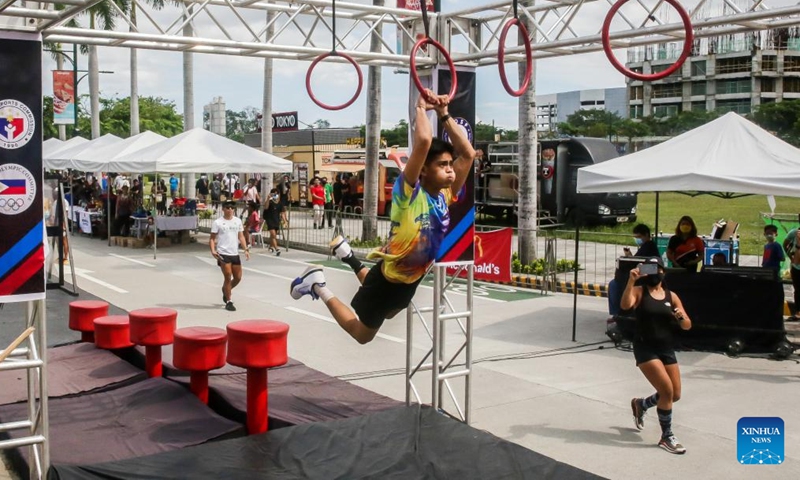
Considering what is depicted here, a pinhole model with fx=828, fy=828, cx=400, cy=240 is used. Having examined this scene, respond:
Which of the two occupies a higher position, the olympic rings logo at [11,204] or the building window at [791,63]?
the building window at [791,63]

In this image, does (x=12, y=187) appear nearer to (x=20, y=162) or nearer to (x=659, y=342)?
(x=20, y=162)

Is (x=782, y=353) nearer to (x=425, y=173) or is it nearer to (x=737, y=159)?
(x=737, y=159)

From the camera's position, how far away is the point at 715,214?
108 ft

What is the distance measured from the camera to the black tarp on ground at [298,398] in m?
6.93

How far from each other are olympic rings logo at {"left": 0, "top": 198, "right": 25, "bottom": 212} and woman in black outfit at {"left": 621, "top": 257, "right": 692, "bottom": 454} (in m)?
4.71

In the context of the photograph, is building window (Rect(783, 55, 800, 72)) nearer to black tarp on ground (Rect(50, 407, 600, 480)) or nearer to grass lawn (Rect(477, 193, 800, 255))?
grass lawn (Rect(477, 193, 800, 255))

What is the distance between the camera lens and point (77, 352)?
8789mm

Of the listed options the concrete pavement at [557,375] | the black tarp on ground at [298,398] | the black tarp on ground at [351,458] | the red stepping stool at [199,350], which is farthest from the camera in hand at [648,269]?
the red stepping stool at [199,350]

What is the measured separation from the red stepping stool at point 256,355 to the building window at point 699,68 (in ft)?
276

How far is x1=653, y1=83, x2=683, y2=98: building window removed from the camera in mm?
85938

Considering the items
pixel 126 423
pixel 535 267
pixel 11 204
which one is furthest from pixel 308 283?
pixel 535 267

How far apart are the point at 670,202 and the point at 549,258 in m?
29.6

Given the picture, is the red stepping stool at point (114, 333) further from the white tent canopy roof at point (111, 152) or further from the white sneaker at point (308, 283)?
the white tent canopy roof at point (111, 152)

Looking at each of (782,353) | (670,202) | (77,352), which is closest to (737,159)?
(782,353)
